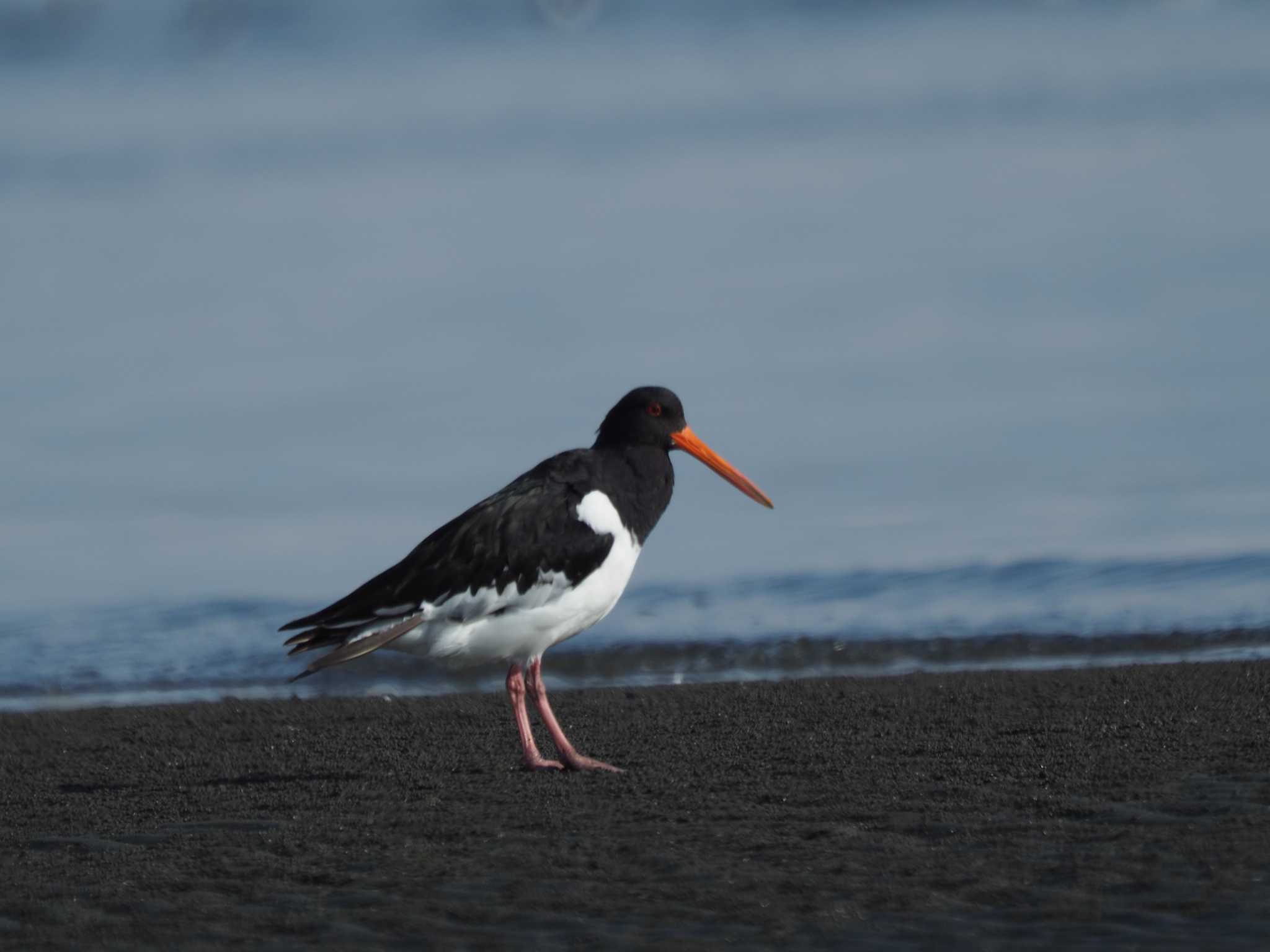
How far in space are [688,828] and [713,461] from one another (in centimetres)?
333

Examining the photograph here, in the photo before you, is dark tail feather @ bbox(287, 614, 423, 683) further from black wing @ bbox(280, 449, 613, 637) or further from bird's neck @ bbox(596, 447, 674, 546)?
bird's neck @ bbox(596, 447, 674, 546)

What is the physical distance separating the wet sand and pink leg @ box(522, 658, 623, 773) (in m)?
0.13

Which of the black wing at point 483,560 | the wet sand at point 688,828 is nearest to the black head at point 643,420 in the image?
the black wing at point 483,560

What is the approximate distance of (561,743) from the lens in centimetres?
627

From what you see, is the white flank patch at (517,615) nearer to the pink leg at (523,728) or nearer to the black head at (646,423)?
the pink leg at (523,728)

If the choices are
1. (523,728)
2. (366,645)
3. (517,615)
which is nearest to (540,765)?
(523,728)

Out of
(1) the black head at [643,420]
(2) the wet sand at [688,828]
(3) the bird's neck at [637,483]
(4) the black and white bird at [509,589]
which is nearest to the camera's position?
(2) the wet sand at [688,828]

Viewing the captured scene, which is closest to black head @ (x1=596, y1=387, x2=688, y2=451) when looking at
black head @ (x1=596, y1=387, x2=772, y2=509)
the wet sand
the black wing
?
black head @ (x1=596, y1=387, x2=772, y2=509)

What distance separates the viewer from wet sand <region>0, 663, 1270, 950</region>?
3.82 meters

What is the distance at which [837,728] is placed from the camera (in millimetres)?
6727

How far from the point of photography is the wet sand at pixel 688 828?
12.5 feet

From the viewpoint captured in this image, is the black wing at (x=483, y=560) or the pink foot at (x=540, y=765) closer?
the pink foot at (x=540, y=765)

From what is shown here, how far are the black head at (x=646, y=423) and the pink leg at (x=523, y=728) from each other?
116cm

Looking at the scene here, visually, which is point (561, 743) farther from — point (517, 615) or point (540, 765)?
point (517, 615)
